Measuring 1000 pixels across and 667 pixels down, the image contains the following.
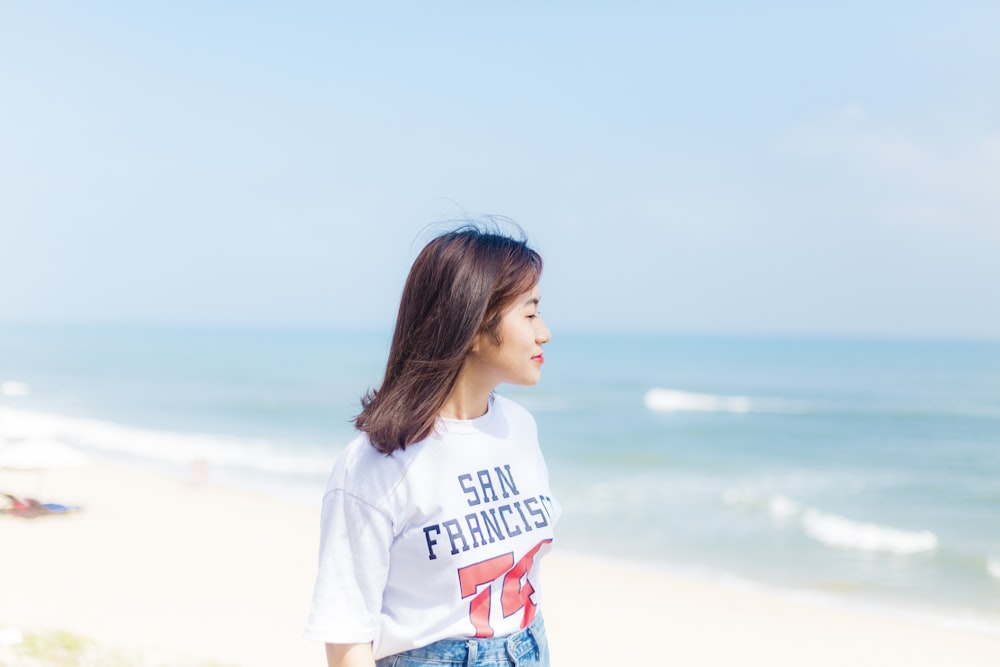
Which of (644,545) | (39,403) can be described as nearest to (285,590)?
(644,545)

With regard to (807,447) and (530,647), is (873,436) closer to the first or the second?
(807,447)

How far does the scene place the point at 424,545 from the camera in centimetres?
176

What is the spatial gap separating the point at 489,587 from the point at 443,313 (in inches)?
23.2

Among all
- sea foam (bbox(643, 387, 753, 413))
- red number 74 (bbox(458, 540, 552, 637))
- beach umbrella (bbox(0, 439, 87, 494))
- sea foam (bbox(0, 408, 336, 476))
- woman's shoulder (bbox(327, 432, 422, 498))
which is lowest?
red number 74 (bbox(458, 540, 552, 637))

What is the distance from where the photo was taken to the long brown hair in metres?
1.83

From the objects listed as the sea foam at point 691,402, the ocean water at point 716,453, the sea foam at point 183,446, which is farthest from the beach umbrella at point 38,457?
the sea foam at point 691,402

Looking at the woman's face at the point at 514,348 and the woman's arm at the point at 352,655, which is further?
the woman's face at the point at 514,348

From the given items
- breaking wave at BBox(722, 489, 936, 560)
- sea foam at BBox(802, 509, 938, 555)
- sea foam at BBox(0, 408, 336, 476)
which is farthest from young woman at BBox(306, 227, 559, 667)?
sea foam at BBox(0, 408, 336, 476)

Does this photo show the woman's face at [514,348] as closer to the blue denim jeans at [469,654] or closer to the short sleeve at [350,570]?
the short sleeve at [350,570]

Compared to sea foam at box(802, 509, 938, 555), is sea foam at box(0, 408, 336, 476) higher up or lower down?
higher up

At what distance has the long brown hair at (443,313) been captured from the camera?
1831 mm

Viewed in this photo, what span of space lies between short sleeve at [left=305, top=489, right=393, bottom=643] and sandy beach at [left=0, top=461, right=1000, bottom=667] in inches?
148

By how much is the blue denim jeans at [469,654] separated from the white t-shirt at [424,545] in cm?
2

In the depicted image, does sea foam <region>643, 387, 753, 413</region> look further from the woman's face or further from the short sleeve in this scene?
the short sleeve
